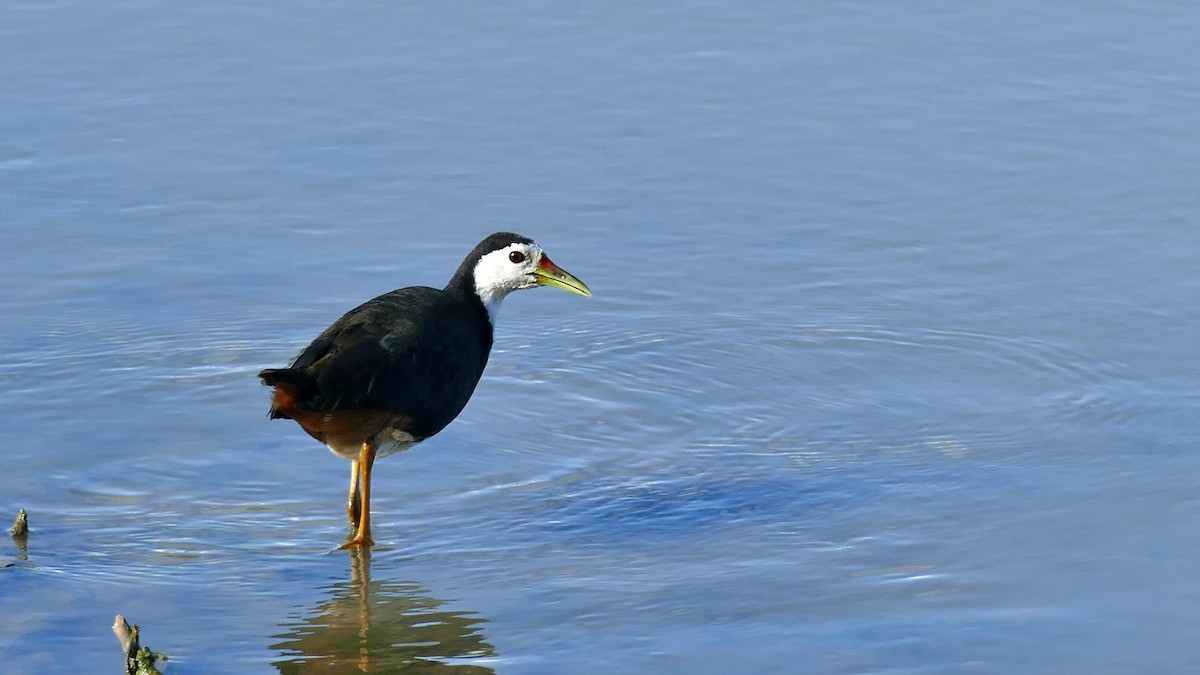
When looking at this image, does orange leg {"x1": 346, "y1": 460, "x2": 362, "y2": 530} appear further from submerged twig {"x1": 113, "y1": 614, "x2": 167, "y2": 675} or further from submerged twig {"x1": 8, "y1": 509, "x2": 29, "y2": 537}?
submerged twig {"x1": 113, "y1": 614, "x2": 167, "y2": 675}

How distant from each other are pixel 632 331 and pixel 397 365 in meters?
2.52

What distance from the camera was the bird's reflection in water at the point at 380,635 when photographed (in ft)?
21.8

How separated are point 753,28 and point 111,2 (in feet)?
18.0

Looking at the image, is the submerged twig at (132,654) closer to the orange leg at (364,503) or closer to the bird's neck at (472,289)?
the orange leg at (364,503)

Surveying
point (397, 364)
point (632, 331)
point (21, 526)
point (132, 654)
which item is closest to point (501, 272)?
point (397, 364)

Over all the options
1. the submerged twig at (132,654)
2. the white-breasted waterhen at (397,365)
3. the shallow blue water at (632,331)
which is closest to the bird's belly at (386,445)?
the white-breasted waterhen at (397,365)

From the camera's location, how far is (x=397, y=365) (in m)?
8.00

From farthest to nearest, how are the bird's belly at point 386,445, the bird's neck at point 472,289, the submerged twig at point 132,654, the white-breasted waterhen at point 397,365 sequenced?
1. the bird's neck at point 472,289
2. the bird's belly at point 386,445
3. the white-breasted waterhen at point 397,365
4. the submerged twig at point 132,654

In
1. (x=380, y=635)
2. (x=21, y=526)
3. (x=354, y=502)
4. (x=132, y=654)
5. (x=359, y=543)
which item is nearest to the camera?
(x=132, y=654)

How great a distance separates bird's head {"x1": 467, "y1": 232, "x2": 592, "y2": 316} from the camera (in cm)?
876

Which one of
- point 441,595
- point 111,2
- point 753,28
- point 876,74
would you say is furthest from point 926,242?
point 111,2

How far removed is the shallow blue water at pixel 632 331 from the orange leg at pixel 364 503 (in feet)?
0.28

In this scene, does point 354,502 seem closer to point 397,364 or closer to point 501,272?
point 397,364

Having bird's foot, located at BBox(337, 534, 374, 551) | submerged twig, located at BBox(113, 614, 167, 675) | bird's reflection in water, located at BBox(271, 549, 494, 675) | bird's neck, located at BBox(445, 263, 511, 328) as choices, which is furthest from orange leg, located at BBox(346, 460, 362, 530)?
submerged twig, located at BBox(113, 614, 167, 675)
